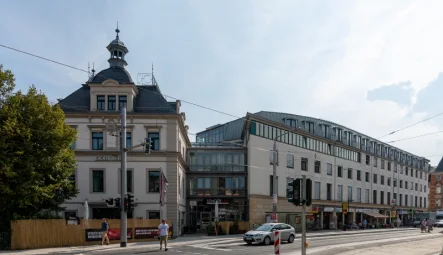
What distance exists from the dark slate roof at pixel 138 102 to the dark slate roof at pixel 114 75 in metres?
1.54

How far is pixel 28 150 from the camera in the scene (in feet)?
85.7

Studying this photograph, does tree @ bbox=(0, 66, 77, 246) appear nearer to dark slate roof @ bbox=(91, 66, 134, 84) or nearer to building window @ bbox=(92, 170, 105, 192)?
building window @ bbox=(92, 170, 105, 192)

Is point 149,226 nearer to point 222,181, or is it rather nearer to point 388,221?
point 222,181

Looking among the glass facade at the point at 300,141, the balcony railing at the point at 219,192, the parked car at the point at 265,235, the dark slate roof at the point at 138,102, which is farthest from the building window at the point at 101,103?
the parked car at the point at 265,235

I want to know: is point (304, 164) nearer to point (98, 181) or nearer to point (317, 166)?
point (317, 166)

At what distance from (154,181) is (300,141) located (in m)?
23.3

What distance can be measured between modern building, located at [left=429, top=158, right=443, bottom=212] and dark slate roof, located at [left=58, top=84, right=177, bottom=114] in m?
92.9

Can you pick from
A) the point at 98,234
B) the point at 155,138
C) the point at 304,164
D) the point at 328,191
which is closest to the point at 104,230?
the point at 98,234

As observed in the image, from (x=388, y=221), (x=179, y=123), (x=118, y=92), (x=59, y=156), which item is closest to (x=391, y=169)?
(x=388, y=221)

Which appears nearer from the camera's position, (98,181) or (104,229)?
(104,229)

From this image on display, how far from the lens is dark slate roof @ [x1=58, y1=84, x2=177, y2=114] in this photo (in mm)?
38719

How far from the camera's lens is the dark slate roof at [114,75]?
39469mm

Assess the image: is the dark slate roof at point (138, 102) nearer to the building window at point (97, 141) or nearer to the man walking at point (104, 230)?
the building window at point (97, 141)

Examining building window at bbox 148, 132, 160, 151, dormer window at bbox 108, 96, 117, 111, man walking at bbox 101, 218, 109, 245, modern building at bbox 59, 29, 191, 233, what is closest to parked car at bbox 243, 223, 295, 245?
man walking at bbox 101, 218, 109, 245
